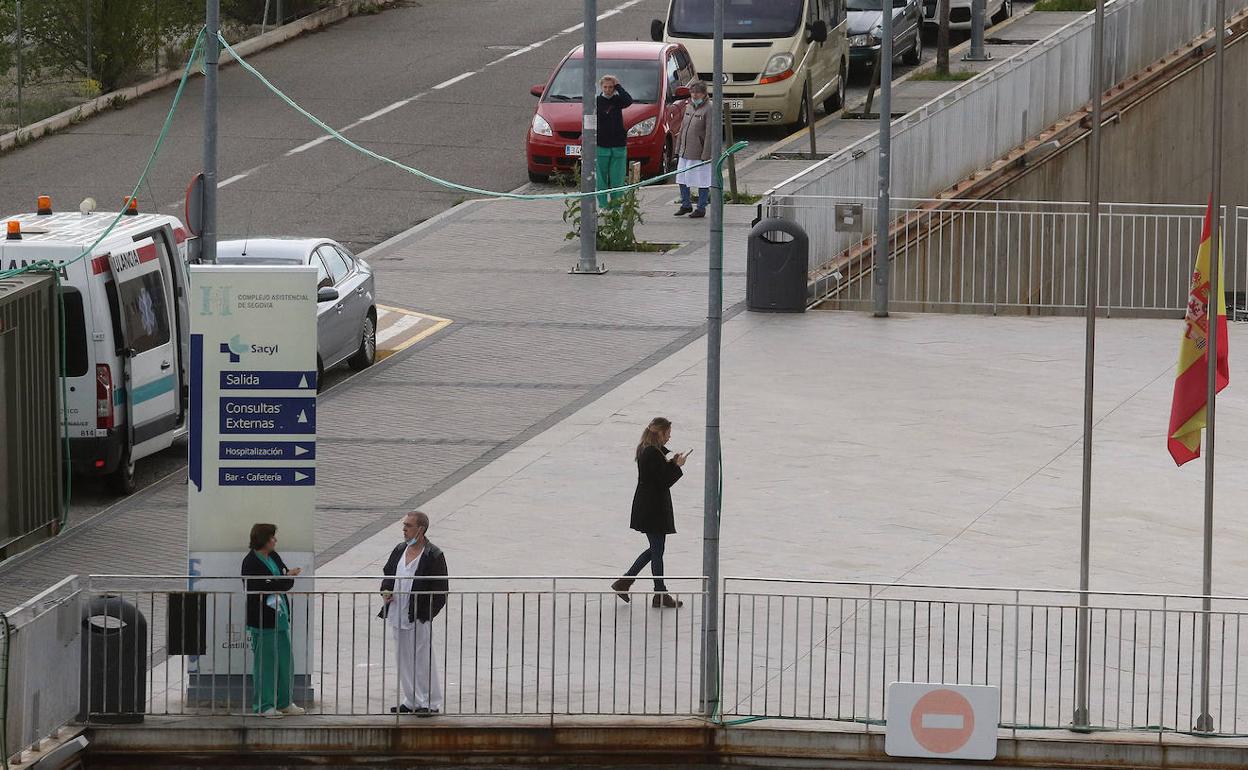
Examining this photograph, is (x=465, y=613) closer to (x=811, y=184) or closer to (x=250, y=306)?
(x=250, y=306)

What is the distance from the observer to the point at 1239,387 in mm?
20766

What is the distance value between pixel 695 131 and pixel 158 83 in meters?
12.5

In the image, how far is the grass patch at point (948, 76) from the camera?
35.5 meters

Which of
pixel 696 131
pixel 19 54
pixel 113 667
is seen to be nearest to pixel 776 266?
pixel 696 131

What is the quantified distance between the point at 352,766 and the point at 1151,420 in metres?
9.92

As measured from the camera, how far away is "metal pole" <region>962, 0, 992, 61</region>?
120 feet

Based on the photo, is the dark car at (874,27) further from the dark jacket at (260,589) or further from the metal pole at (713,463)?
the dark jacket at (260,589)

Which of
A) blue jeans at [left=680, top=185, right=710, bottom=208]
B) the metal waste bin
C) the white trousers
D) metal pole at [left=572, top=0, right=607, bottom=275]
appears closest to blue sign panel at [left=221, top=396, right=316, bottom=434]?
the white trousers

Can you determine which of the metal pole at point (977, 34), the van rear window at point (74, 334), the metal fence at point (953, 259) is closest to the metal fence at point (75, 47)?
the metal pole at point (977, 34)

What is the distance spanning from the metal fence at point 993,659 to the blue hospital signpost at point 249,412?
104 inches

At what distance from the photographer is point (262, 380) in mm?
12492

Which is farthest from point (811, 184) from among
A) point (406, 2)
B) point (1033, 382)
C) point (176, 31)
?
point (406, 2)

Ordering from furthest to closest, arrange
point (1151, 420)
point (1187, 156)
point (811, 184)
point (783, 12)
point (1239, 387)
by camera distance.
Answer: point (1187, 156)
point (783, 12)
point (811, 184)
point (1239, 387)
point (1151, 420)

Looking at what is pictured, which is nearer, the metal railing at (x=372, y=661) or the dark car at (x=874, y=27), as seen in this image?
the metal railing at (x=372, y=661)
